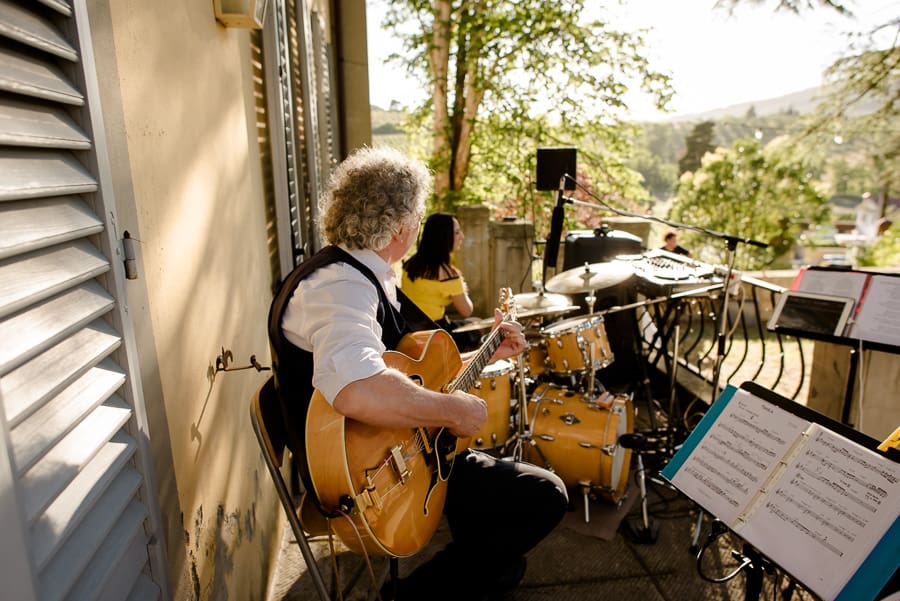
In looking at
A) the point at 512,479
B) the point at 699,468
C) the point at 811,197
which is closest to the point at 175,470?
the point at 512,479

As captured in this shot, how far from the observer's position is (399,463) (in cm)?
175

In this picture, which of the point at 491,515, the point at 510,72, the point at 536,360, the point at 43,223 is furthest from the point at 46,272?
the point at 510,72

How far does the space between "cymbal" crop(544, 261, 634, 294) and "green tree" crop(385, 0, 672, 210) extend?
216 inches

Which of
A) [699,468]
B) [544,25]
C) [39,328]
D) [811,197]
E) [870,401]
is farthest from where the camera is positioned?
[811,197]

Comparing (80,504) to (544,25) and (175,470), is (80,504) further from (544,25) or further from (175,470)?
(544,25)

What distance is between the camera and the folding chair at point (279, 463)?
1.68m

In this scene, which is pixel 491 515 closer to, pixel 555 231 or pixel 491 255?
pixel 555 231

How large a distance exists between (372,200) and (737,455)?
4.63 feet

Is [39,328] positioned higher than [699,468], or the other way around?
[39,328]

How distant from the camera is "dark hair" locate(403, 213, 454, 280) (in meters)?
4.02

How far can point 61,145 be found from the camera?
929 millimetres

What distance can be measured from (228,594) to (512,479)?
1071 millimetres

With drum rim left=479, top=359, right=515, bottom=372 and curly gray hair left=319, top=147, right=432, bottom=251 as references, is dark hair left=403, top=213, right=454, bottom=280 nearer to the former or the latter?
drum rim left=479, top=359, right=515, bottom=372

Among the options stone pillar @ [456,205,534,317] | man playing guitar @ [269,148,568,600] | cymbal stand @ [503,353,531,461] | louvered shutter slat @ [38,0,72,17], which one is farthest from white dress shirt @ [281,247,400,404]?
stone pillar @ [456,205,534,317]
